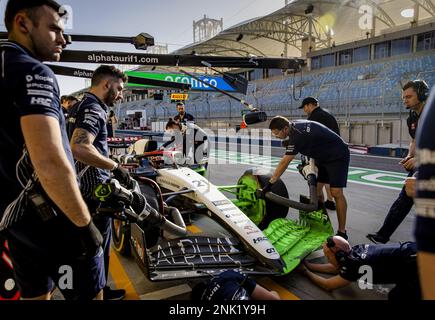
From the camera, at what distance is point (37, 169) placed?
116 cm

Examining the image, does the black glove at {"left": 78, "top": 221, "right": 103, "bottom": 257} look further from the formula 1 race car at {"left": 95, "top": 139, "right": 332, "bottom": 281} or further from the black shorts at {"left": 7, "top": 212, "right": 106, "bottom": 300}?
the formula 1 race car at {"left": 95, "top": 139, "right": 332, "bottom": 281}

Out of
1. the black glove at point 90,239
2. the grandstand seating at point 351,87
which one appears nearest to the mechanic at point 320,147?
the black glove at point 90,239

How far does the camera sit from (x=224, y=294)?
5.02 feet

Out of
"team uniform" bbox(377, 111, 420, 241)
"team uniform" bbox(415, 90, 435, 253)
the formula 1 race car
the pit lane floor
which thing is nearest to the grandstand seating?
the pit lane floor

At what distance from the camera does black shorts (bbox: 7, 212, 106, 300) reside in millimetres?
1299

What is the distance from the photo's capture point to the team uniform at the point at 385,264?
1894 millimetres

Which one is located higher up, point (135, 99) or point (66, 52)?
point (135, 99)

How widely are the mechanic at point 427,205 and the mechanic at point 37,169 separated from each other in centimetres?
113

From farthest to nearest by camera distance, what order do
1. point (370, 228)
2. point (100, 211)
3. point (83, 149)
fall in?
1. point (370, 228)
2. point (83, 149)
3. point (100, 211)

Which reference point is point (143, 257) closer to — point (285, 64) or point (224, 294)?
point (224, 294)

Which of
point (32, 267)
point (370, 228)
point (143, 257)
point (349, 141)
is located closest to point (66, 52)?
point (143, 257)

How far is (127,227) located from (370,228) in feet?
9.59
